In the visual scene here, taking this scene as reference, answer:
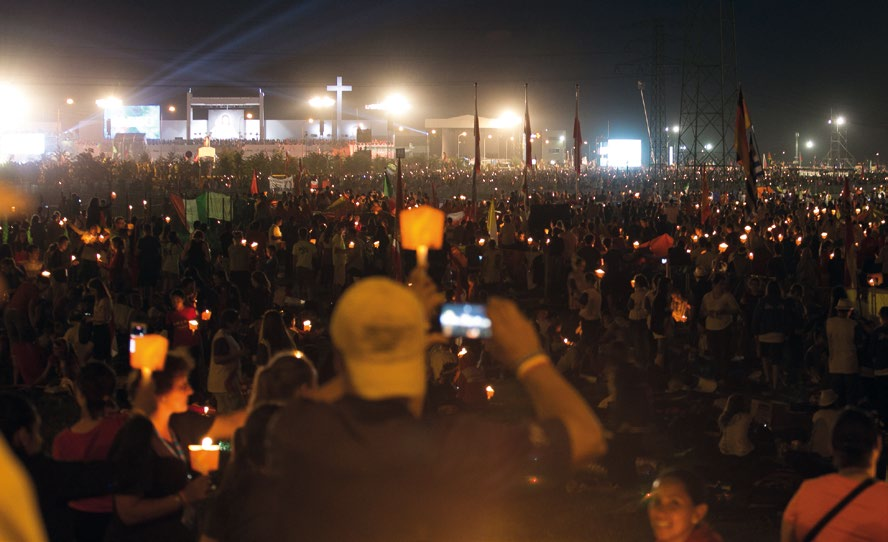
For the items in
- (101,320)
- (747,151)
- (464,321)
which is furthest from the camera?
(747,151)

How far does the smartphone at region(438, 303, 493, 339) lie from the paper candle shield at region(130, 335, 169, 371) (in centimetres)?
179

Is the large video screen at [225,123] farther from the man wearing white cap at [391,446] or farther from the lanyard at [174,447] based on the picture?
the man wearing white cap at [391,446]

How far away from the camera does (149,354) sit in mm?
4660

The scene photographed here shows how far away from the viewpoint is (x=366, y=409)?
2525mm

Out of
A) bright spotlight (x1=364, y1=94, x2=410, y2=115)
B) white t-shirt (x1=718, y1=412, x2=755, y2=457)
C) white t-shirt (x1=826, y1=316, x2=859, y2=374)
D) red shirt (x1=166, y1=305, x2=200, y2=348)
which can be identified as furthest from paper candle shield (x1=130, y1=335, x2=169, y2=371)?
bright spotlight (x1=364, y1=94, x2=410, y2=115)

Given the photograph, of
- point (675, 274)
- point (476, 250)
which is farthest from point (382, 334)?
point (476, 250)

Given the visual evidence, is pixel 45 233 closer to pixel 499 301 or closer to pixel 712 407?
pixel 712 407

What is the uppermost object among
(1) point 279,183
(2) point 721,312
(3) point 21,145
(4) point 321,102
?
(4) point 321,102

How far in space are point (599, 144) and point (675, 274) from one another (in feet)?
410

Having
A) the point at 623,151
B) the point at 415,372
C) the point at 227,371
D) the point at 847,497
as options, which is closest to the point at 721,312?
the point at 227,371

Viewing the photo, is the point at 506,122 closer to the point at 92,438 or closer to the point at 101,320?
the point at 101,320

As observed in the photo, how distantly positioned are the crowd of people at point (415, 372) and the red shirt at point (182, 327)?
0.07 ft

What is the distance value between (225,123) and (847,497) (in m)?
78.7

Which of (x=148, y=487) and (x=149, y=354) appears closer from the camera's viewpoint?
(x=148, y=487)
